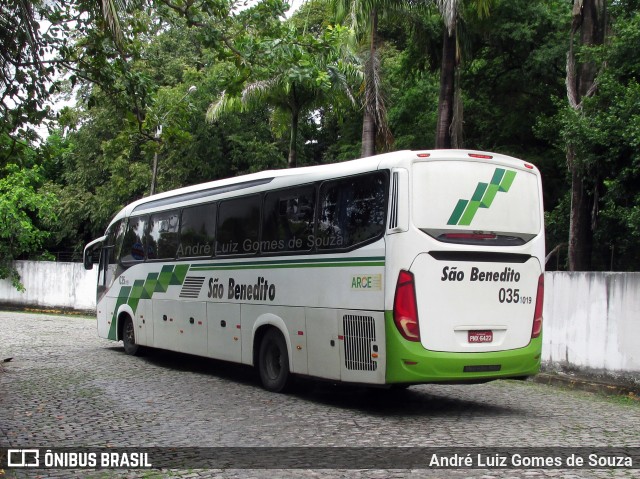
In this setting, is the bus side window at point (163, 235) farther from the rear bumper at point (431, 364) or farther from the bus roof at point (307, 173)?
the rear bumper at point (431, 364)

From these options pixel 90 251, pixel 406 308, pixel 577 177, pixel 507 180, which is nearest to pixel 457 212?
pixel 507 180

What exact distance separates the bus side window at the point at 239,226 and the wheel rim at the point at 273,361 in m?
1.58

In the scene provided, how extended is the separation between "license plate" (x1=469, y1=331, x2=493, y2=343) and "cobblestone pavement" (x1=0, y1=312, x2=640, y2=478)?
3.26 ft

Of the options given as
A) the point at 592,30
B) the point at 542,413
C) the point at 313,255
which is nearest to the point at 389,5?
the point at 592,30

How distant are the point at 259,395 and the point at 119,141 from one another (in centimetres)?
529

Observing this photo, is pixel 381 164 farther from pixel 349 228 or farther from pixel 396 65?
pixel 396 65

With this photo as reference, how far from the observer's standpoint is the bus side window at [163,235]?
15.8 meters

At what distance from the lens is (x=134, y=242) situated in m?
17.6

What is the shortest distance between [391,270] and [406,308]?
510mm

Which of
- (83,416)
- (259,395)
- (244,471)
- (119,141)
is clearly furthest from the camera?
(119,141)

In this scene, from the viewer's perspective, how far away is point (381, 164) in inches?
424

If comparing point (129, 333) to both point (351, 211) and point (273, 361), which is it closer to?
point (273, 361)

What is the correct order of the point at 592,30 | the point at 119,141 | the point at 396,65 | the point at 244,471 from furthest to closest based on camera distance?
the point at 396,65 → the point at 592,30 → the point at 119,141 → the point at 244,471

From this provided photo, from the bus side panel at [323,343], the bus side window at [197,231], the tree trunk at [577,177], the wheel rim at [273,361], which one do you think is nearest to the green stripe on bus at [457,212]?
the bus side panel at [323,343]
